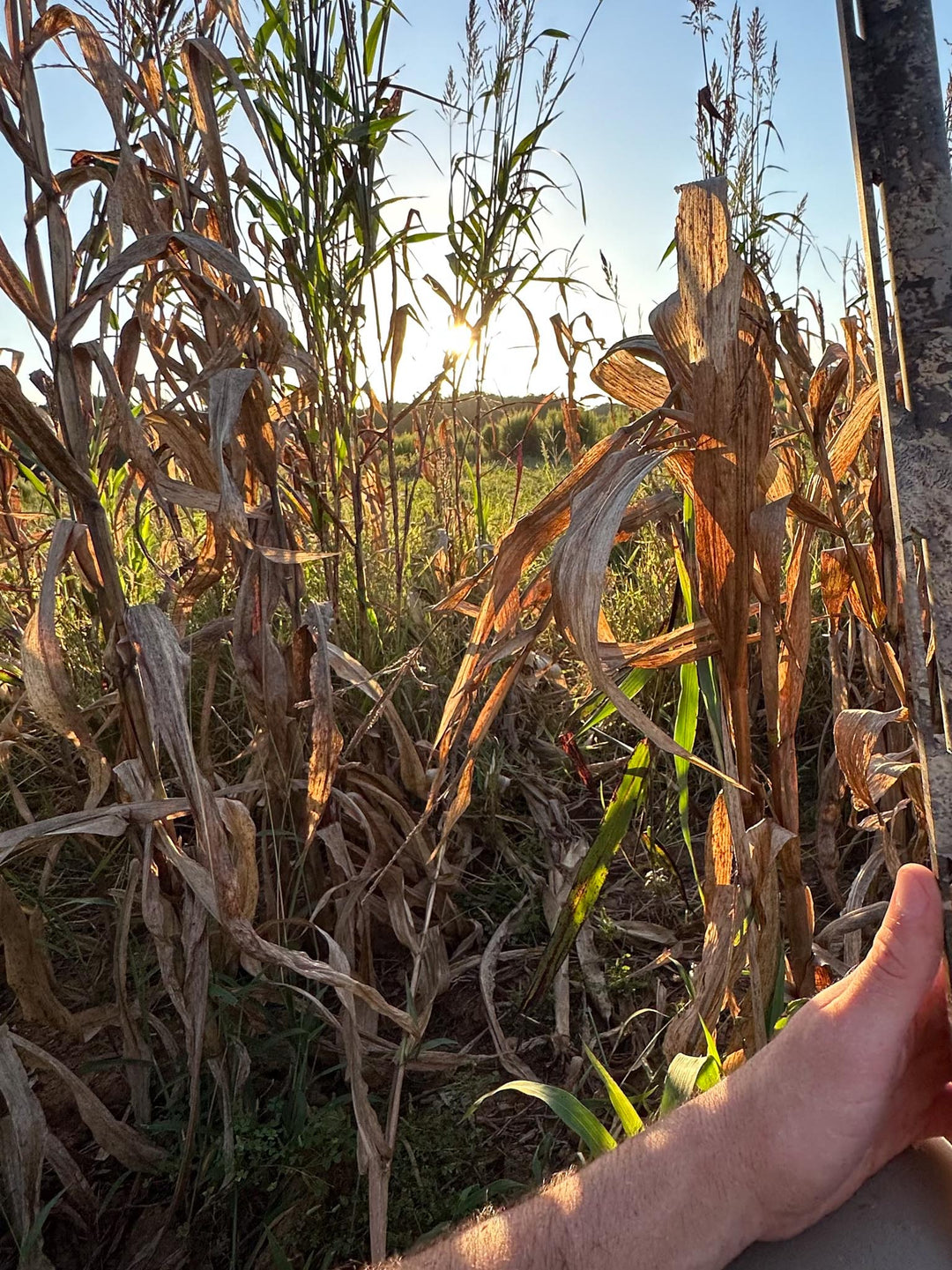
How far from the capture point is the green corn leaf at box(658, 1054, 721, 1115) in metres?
0.86

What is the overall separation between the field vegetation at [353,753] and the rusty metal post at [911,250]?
89 mm

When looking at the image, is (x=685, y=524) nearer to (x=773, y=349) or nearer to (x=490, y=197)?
(x=773, y=349)

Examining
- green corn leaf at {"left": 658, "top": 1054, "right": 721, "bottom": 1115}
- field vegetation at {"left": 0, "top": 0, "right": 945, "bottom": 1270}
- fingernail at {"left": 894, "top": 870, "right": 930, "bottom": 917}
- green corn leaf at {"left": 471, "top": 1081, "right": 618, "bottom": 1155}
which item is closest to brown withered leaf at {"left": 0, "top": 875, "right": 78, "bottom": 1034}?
field vegetation at {"left": 0, "top": 0, "right": 945, "bottom": 1270}

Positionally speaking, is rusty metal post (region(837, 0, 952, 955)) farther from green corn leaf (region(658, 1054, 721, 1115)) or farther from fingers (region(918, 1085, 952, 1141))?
green corn leaf (region(658, 1054, 721, 1115))

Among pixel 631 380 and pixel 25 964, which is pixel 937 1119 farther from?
pixel 25 964

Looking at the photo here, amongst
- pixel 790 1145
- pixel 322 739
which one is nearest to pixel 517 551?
pixel 322 739

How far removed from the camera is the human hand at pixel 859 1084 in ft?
2.06

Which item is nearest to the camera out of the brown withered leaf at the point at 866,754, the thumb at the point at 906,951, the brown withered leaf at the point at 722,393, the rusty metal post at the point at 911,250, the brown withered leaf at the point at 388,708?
the rusty metal post at the point at 911,250

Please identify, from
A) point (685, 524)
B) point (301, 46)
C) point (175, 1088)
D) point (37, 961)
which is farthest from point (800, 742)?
point (301, 46)

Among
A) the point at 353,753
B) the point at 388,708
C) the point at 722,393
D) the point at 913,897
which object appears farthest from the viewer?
the point at 353,753

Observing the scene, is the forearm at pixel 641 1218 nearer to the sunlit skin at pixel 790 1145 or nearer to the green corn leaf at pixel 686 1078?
the sunlit skin at pixel 790 1145

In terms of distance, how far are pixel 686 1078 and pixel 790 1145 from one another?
0.21 metres

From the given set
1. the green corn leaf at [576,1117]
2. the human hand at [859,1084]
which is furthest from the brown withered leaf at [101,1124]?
the human hand at [859,1084]

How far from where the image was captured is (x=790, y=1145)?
0.66 meters
